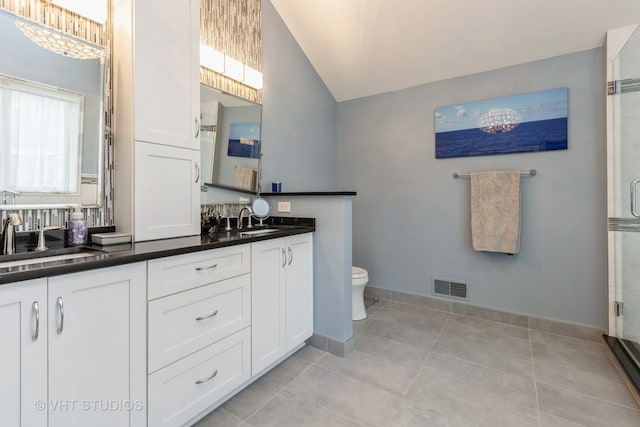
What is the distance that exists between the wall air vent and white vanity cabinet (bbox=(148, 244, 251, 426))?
6.54 feet

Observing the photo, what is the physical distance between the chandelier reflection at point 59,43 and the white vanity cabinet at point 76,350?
46.6 inches

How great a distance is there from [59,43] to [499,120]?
3047 mm

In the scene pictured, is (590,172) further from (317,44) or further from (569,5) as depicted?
(317,44)

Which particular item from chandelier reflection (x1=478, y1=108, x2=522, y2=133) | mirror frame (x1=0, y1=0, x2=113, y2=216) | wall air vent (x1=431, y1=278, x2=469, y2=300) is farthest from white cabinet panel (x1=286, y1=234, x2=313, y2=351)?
chandelier reflection (x1=478, y1=108, x2=522, y2=133)

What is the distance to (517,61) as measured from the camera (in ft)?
8.12

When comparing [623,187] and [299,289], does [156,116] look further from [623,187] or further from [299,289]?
[623,187]

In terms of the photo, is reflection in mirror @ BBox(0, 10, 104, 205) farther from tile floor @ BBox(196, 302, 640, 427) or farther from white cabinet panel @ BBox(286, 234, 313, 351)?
tile floor @ BBox(196, 302, 640, 427)

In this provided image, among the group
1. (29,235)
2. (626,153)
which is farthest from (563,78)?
(29,235)

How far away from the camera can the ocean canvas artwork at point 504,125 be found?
2344mm

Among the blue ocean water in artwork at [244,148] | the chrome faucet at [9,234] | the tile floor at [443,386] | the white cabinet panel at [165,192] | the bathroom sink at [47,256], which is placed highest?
the blue ocean water in artwork at [244,148]

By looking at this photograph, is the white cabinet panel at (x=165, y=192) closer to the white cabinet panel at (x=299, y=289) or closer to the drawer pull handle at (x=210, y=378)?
the white cabinet panel at (x=299, y=289)

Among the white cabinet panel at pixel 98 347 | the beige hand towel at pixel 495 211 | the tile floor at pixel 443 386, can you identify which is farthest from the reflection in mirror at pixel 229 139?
the beige hand towel at pixel 495 211

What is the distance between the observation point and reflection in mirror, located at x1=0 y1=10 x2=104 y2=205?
50.9 inches

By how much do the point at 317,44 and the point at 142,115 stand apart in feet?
6.56
